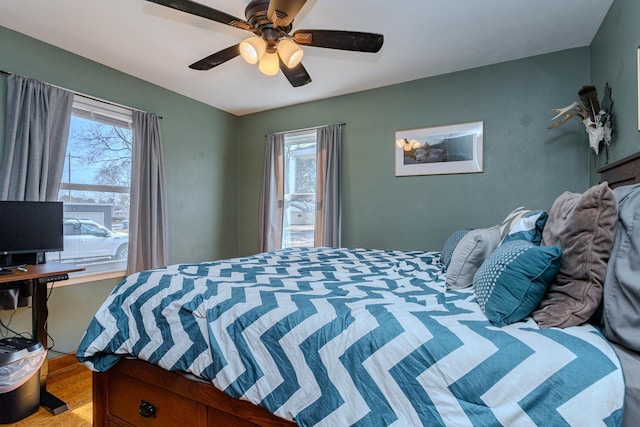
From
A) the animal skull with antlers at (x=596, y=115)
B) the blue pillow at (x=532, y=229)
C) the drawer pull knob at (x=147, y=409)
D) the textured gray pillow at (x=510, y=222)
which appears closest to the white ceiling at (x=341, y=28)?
the animal skull with antlers at (x=596, y=115)

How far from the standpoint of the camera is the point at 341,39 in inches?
74.0

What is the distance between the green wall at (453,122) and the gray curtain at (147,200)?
1.60 metres

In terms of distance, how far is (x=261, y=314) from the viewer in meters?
1.17

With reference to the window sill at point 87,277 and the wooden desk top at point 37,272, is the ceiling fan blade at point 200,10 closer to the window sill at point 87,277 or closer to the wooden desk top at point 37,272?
the wooden desk top at point 37,272

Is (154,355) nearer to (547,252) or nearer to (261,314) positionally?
(261,314)

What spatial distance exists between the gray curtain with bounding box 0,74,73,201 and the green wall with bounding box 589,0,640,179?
3.93 meters

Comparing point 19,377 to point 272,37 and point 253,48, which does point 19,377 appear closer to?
point 253,48

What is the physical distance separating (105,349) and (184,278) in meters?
0.50

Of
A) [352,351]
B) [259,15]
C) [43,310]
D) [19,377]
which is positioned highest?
[259,15]

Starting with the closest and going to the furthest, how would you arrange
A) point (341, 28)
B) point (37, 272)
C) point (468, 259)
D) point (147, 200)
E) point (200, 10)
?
point (468, 259) → point (200, 10) → point (37, 272) → point (341, 28) → point (147, 200)

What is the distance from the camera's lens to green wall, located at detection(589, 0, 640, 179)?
69.7 inches

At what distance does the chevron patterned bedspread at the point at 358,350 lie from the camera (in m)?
0.77

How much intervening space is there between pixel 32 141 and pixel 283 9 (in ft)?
7.32

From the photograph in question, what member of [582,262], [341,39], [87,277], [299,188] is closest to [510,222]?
[582,262]
